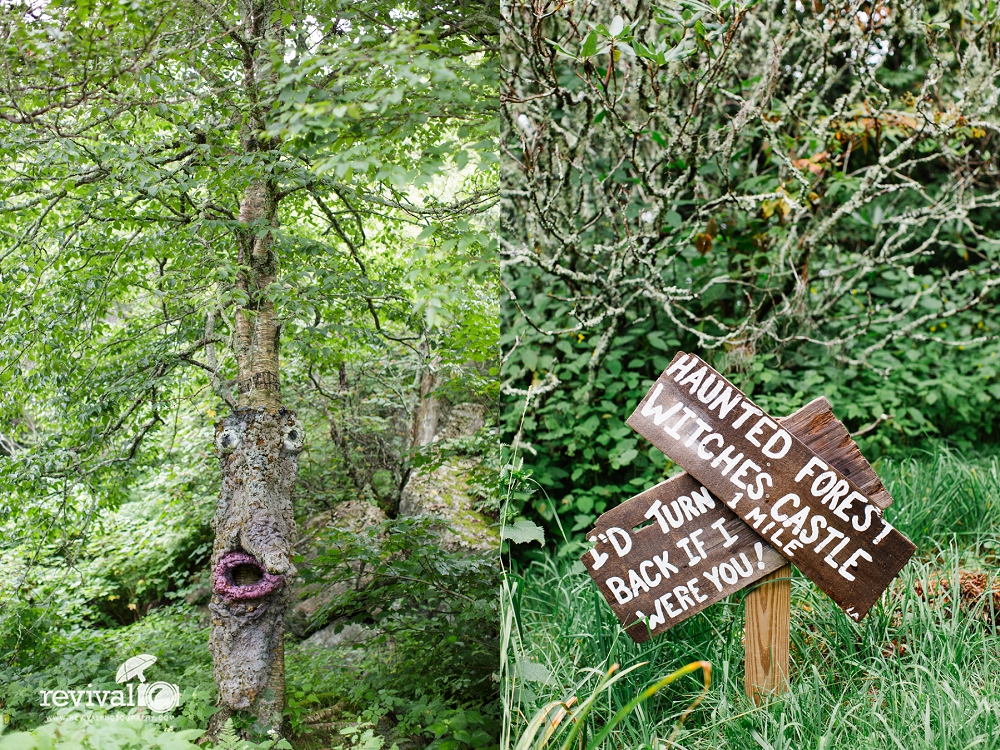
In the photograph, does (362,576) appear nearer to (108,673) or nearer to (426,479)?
(426,479)

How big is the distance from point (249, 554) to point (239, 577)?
2.0 inches

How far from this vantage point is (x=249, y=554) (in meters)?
1.28

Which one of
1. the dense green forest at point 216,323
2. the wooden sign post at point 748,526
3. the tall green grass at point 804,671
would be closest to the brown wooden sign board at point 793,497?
the wooden sign post at point 748,526

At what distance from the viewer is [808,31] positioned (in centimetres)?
313

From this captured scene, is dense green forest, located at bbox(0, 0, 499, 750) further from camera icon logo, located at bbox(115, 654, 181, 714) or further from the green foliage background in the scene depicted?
the green foliage background

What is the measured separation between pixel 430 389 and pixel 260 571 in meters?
0.52

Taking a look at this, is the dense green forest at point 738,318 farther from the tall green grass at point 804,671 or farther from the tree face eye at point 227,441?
the tree face eye at point 227,441

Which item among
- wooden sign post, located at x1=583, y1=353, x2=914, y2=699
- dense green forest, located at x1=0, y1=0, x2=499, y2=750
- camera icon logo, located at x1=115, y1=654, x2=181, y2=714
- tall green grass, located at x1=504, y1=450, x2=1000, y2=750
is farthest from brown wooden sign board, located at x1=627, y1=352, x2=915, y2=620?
camera icon logo, located at x1=115, y1=654, x2=181, y2=714

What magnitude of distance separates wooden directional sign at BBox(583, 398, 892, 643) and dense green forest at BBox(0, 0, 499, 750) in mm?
432

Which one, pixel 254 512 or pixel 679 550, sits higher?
pixel 254 512

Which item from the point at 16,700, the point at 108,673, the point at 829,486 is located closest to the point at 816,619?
the point at 829,486

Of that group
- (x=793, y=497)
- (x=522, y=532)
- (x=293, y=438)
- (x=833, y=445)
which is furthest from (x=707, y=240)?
(x=293, y=438)

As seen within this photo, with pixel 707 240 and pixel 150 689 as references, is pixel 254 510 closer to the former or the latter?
pixel 150 689

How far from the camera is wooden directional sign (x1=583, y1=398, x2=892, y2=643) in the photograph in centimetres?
147
